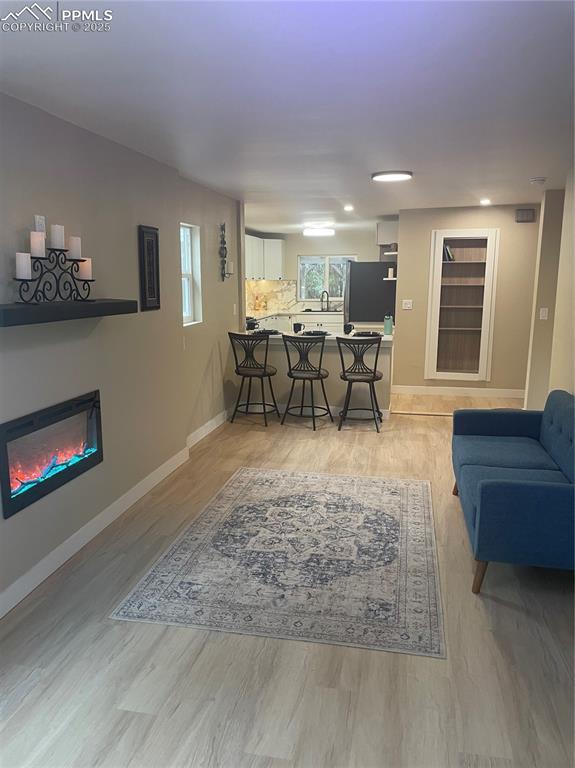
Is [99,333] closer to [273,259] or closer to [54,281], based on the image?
[54,281]

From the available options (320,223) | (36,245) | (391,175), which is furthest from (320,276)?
(36,245)

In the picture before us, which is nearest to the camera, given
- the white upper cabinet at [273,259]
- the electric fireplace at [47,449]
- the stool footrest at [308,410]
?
the electric fireplace at [47,449]

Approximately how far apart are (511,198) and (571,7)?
4407 mm

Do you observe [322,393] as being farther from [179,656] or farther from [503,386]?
[179,656]

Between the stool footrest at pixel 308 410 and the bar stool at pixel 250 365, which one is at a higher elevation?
the bar stool at pixel 250 365

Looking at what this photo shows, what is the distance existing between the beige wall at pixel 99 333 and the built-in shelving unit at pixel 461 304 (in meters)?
3.21

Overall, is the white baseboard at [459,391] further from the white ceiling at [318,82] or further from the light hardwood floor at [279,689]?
the light hardwood floor at [279,689]

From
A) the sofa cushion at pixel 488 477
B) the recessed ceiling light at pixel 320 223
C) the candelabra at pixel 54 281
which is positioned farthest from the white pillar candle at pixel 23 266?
the recessed ceiling light at pixel 320 223

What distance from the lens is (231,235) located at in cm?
596

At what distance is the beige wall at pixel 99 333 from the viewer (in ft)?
8.44

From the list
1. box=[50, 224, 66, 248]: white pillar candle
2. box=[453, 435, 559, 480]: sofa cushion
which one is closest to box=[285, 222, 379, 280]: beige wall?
box=[453, 435, 559, 480]: sofa cushion

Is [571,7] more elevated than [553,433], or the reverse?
[571,7]

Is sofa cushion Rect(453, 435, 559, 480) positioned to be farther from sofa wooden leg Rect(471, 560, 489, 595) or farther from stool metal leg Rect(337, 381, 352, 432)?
stool metal leg Rect(337, 381, 352, 432)

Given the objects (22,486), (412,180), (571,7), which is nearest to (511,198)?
(412,180)
